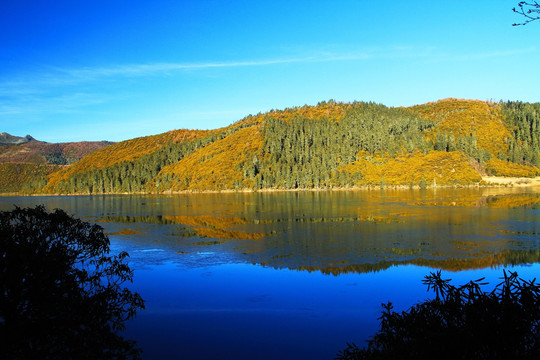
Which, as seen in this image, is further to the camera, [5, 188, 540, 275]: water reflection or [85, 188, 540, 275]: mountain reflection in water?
[5, 188, 540, 275]: water reflection

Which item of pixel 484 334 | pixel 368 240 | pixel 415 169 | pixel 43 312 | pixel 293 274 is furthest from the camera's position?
pixel 415 169

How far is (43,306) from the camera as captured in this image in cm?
1005

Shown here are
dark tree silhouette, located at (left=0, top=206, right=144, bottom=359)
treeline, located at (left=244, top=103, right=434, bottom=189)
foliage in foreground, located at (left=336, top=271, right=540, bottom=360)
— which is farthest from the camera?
treeline, located at (left=244, top=103, right=434, bottom=189)

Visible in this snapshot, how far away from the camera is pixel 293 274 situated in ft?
75.9

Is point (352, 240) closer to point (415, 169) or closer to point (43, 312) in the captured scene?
point (43, 312)

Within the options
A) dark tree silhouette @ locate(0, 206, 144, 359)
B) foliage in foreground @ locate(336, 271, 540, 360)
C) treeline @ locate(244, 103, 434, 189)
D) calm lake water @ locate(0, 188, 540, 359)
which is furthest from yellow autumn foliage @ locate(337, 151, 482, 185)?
foliage in foreground @ locate(336, 271, 540, 360)

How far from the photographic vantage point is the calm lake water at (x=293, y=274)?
1427 cm

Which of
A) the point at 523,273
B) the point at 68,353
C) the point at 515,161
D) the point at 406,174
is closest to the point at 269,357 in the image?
the point at 68,353

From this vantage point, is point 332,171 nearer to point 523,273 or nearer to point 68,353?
point 523,273

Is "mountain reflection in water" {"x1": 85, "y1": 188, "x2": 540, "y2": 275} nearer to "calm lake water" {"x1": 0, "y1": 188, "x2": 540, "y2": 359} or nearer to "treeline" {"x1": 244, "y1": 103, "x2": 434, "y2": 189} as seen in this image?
"calm lake water" {"x1": 0, "y1": 188, "x2": 540, "y2": 359}

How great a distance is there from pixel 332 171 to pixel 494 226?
133m

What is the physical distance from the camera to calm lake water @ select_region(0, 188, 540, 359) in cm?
1427

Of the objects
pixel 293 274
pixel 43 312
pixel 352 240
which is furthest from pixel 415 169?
pixel 43 312

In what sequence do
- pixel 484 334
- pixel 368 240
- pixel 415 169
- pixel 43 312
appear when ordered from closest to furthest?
pixel 484 334 < pixel 43 312 < pixel 368 240 < pixel 415 169
